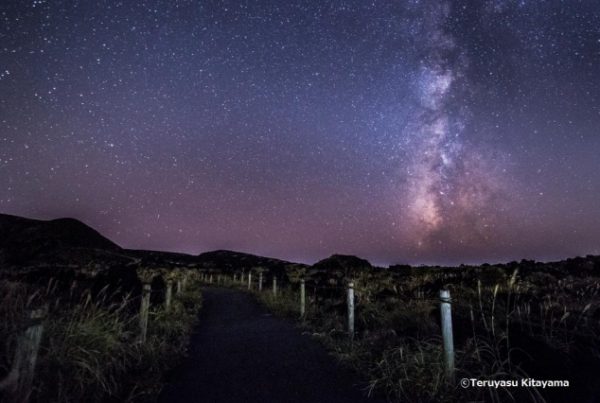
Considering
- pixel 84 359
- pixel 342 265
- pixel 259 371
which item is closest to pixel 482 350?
pixel 259 371

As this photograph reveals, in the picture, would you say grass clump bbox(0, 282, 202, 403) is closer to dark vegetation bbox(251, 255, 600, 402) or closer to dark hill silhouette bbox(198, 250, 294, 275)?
dark vegetation bbox(251, 255, 600, 402)

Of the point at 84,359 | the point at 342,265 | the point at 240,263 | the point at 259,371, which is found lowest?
the point at 259,371

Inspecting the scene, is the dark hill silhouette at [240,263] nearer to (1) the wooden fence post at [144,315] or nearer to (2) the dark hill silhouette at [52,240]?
(2) the dark hill silhouette at [52,240]

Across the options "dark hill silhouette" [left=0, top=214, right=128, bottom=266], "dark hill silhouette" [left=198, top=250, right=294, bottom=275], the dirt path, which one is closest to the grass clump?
the dirt path

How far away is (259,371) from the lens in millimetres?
6285

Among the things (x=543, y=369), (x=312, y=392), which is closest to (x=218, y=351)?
(x=312, y=392)

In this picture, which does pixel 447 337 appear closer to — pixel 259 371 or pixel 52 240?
pixel 259 371

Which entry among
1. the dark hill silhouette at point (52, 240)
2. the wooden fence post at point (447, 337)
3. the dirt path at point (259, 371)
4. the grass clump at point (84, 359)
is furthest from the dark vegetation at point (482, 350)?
the dark hill silhouette at point (52, 240)

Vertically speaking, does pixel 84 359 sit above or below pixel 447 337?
below

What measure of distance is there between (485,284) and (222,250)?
108063mm

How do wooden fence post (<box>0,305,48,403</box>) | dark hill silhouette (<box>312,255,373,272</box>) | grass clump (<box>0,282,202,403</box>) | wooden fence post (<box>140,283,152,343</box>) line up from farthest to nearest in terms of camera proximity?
dark hill silhouette (<box>312,255,373,272</box>), wooden fence post (<box>140,283,152,343</box>), grass clump (<box>0,282,202,403</box>), wooden fence post (<box>0,305,48,403</box>)

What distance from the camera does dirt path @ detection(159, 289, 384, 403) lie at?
5.11 m

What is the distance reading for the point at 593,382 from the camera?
4.20 metres

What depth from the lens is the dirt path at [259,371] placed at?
16.8ft
